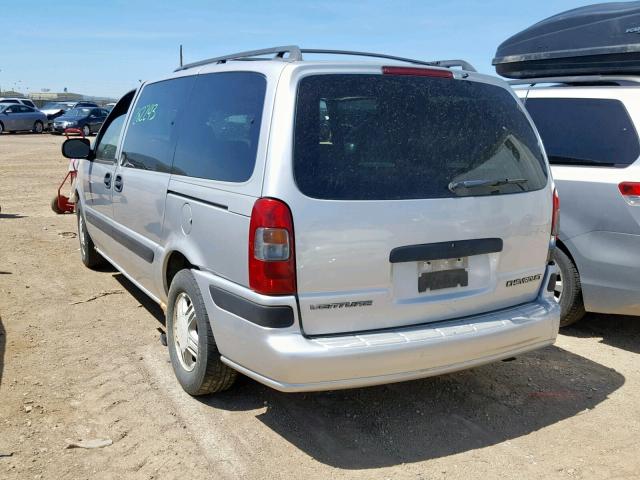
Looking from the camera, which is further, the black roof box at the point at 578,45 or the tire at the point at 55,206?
the tire at the point at 55,206

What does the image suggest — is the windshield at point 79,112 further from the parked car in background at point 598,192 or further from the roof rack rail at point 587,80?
the parked car in background at point 598,192

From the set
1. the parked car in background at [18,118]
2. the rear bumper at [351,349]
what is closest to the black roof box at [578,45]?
the rear bumper at [351,349]

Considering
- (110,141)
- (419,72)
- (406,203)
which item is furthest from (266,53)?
(110,141)

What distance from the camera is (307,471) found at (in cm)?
312

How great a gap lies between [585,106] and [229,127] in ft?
10.0

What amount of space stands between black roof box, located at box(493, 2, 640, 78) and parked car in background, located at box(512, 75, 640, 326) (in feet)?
0.93

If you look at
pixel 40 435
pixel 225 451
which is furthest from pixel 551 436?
pixel 40 435

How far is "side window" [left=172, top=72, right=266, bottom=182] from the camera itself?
327 centimetres

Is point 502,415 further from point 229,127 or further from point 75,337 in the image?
point 75,337

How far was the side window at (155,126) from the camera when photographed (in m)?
4.23

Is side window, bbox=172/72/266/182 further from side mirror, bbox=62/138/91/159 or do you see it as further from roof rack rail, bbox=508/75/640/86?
roof rack rail, bbox=508/75/640/86

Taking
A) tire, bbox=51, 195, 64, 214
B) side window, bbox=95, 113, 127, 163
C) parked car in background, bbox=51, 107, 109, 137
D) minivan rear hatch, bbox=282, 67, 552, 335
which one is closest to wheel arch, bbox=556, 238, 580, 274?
minivan rear hatch, bbox=282, 67, 552, 335

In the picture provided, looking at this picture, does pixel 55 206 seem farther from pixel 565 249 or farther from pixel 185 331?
pixel 565 249

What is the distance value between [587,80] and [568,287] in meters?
1.70
